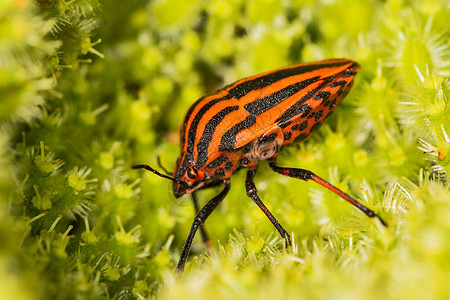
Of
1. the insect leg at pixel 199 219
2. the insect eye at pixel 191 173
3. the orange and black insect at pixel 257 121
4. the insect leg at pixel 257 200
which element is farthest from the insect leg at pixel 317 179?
the insect eye at pixel 191 173

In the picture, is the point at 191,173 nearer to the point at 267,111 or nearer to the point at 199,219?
the point at 199,219

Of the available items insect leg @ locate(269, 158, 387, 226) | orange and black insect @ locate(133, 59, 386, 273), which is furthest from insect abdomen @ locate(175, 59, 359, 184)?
insect leg @ locate(269, 158, 387, 226)

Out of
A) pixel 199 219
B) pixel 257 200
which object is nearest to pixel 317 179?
pixel 257 200

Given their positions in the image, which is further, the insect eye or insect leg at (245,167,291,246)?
the insect eye

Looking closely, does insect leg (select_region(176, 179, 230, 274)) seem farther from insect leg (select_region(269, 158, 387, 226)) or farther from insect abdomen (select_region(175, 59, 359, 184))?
insect leg (select_region(269, 158, 387, 226))

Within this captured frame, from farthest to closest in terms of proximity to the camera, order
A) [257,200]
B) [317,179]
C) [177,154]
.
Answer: [177,154] < [257,200] < [317,179]

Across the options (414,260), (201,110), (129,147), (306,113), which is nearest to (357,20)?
(306,113)

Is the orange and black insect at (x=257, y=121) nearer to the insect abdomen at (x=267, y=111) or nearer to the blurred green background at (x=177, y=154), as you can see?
the insect abdomen at (x=267, y=111)
